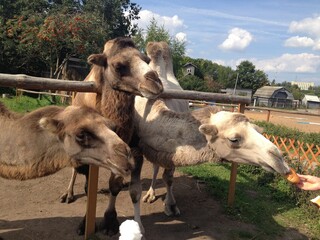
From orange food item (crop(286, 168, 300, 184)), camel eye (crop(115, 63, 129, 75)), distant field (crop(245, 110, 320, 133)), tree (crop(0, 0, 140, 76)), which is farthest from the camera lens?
distant field (crop(245, 110, 320, 133))

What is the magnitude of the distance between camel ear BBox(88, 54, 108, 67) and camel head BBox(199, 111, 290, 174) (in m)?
1.33

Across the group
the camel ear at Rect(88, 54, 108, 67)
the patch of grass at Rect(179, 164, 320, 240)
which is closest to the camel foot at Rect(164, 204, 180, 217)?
the patch of grass at Rect(179, 164, 320, 240)

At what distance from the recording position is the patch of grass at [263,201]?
5.95 meters

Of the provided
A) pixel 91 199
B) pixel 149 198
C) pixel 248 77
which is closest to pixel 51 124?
pixel 91 199

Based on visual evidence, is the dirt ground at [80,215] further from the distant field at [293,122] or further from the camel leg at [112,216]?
the distant field at [293,122]

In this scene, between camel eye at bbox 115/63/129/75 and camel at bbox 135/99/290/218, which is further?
camel eye at bbox 115/63/129/75

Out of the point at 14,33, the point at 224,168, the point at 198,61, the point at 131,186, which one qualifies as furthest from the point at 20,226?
the point at 198,61

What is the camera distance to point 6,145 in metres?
3.15

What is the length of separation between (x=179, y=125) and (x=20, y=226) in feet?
8.17

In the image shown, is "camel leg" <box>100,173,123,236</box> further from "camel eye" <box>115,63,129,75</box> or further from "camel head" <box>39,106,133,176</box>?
"camel head" <box>39,106,133,176</box>

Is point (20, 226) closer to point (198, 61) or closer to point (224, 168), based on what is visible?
point (224, 168)

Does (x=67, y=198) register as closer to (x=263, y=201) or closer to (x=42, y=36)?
(x=263, y=201)

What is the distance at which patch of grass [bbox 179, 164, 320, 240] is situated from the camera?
19.5 feet

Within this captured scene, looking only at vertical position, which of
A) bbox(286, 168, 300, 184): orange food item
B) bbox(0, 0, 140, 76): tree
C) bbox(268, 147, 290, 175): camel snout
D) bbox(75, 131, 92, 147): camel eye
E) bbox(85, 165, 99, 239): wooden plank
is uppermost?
bbox(0, 0, 140, 76): tree
